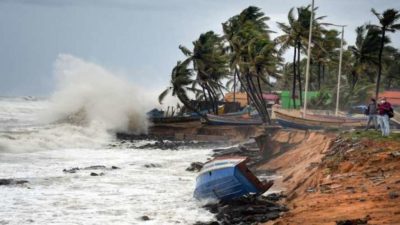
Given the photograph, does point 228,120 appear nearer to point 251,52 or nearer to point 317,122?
point 251,52

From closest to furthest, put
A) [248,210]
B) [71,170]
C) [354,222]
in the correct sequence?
[354,222]
[248,210]
[71,170]

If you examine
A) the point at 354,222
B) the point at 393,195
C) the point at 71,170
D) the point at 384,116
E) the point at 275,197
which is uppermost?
the point at 384,116

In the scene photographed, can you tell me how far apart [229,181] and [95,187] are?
5.99 meters

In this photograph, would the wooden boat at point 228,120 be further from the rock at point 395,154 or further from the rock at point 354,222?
the rock at point 354,222

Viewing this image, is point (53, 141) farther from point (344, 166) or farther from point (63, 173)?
point (344, 166)

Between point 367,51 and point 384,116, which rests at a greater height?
point 367,51

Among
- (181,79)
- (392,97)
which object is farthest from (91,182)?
(392,97)

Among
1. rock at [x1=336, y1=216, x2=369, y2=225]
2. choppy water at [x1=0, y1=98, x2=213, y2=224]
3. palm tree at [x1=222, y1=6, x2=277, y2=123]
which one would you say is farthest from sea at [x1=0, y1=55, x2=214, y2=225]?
Answer: palm tree at [x1=222, y1=6, x2=277, y2=123]

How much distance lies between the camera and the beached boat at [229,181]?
14.2m

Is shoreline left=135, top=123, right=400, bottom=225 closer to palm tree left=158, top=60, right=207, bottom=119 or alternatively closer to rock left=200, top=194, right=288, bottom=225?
rock left=200, top=194, right=288, bottom=225

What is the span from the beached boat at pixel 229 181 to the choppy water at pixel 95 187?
2.27 feet

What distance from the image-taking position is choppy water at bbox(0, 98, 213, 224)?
13.4 metres

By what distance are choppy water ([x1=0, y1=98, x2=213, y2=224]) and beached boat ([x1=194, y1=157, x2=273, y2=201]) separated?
69 centimetres

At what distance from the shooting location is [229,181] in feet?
47.2
